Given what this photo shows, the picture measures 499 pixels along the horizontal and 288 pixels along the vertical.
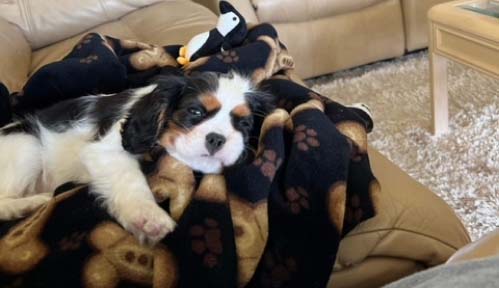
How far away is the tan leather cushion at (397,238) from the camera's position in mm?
1037

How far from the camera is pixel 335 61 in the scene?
3.00 metres

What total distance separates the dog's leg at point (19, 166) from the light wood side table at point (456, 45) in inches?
56.2

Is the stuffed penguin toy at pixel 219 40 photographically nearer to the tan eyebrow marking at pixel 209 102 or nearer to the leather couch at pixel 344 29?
the tan eyebrow marking at pixel 209 102

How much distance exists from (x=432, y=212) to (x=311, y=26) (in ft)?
6.43

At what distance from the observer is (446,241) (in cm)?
108

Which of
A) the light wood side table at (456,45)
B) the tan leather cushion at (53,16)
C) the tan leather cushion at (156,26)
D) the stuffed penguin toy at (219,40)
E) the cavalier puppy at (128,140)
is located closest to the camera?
the cavalier puppy at (128,140)

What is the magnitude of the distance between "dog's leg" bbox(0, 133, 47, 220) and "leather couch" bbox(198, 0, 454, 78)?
64.3 inches

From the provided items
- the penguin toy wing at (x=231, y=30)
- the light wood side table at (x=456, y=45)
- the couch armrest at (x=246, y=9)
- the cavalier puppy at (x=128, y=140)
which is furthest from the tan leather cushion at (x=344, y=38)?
the cavalier puppy at (x=128, y=140)

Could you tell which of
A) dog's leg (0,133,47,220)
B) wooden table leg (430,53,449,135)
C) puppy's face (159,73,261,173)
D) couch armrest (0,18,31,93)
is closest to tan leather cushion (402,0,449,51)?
wooden table leg (430,53,449,135)

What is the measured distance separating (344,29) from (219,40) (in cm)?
142

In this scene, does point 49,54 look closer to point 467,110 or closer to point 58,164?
point 58,164

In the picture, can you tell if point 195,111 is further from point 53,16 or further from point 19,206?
point 53,16

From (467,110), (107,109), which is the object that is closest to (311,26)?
(467,110)

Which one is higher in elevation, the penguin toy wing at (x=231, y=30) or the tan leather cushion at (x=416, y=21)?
the penguin toy wing at (x=231, y=30)
